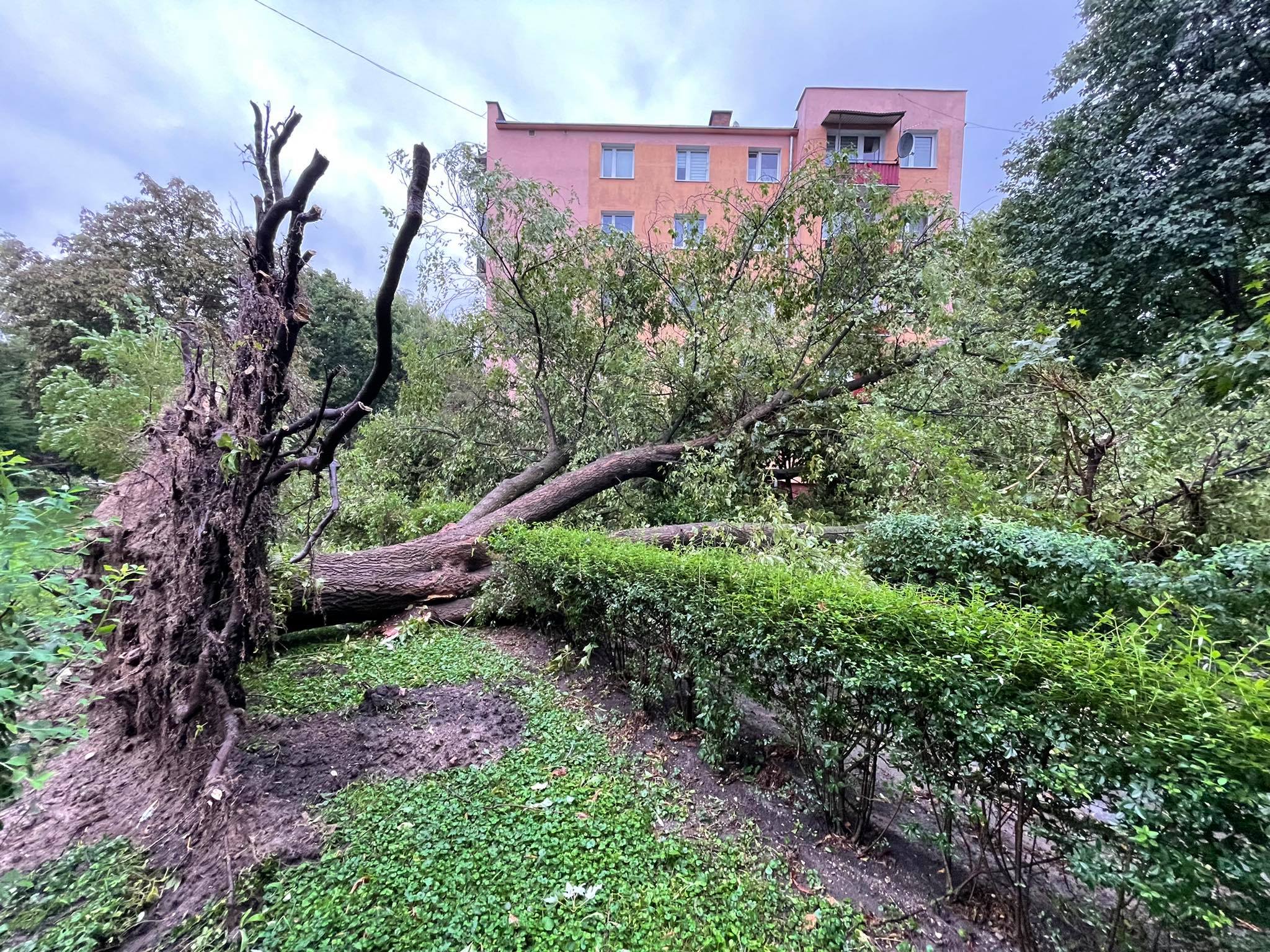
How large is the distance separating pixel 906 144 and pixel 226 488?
20329 millimetres

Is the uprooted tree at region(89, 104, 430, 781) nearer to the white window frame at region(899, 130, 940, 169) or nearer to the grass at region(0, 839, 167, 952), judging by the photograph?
the grass at region(0, 839, 167, 952)

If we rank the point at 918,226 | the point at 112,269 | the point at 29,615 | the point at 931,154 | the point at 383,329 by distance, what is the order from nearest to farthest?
the point at 29,615 → the point at 383,329 → the point at 918,226 → the point at 112,269 → the point at 931,154

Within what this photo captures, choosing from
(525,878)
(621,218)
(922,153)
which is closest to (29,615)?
(525,878)

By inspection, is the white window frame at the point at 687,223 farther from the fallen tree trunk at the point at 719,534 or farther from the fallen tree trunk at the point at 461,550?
the fallen tree trunk at the point at 719,534

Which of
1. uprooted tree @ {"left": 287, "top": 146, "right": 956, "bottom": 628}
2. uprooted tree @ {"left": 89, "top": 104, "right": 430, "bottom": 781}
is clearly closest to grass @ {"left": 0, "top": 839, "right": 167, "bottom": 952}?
uprooted tree @ {"left": 89, "top": 104, "right": 430, "bottom": 781}

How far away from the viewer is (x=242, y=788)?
2.15 meters

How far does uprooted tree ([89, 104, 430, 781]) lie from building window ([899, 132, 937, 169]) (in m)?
19.4

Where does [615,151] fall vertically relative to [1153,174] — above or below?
above

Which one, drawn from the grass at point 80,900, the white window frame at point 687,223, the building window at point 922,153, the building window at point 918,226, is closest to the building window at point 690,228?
the white window frame at point 687,223

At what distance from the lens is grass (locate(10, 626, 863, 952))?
1612 millimetres

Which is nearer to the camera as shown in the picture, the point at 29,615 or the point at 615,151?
the point at 29,615

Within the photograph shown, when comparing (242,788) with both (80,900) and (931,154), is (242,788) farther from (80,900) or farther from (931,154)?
(931,154)

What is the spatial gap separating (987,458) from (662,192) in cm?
1382

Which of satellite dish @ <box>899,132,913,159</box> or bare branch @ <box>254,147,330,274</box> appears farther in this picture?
satellite dish @ <box>899,132,913,159</box>
